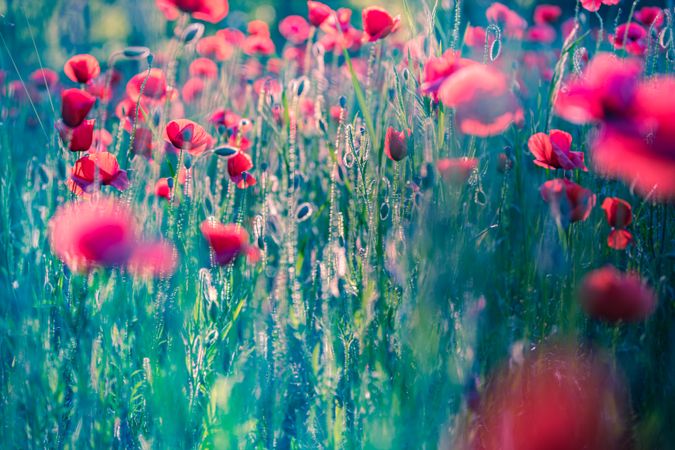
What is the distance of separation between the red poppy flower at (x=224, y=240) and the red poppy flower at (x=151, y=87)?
27 cm

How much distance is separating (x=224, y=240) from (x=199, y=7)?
424mm

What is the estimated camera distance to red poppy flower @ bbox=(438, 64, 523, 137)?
777mm

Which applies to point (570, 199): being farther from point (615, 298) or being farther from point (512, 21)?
point (512, 21)

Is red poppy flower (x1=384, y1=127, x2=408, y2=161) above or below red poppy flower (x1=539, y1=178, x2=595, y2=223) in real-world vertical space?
above

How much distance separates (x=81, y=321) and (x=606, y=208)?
67cm

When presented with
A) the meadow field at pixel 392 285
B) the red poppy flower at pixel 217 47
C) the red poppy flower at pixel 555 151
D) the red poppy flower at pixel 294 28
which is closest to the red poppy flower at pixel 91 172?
the meadow field at pixel 392 285

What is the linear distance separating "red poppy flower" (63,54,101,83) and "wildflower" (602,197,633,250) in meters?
0.78

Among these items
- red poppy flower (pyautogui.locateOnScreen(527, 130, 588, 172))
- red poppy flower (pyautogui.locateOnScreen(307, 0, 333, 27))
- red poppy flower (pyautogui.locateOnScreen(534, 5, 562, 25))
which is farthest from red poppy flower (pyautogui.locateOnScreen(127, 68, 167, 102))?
red poppy flower (pyautogui.locateOnScreen(534, 5, 562, 25))

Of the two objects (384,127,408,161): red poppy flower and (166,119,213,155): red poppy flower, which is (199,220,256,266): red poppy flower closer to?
(166,119,213,155): red poppy flower

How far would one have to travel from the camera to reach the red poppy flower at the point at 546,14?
5.89 feet

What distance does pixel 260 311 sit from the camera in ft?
3.02

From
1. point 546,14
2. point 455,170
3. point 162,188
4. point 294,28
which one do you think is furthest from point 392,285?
point 546,14

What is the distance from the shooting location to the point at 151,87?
1133 millimetres

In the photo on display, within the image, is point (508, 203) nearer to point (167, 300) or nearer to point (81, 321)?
point (167, 300)
